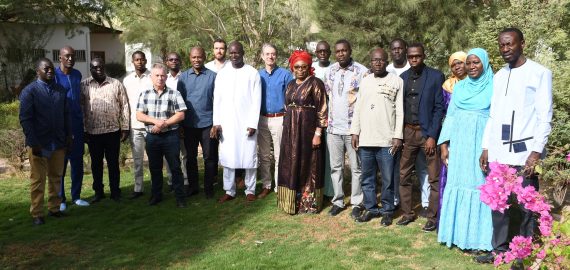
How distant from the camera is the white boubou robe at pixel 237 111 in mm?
6523

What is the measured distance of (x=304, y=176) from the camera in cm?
614

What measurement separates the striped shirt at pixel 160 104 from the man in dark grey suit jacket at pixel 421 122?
266 cm

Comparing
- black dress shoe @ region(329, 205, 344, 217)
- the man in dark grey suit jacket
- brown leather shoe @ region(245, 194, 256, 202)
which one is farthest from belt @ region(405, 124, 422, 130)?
brown leather shoe @ region(245, 194, 256, 202)

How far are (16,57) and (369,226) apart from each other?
17035mm

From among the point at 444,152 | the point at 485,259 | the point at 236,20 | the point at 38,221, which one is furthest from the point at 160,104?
the point at 236,20

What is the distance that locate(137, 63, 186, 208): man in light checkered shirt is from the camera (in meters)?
6.27

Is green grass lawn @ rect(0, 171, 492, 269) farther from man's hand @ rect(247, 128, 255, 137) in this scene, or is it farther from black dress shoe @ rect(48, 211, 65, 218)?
man's hand @ rect(247, 128, 255, 137)

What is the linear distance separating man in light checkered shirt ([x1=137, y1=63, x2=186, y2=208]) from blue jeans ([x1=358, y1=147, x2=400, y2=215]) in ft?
7.41

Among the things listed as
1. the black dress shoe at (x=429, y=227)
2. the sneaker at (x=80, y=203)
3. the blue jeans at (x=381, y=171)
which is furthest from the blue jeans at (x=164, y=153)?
the black dress shoe at (x=429, y=227)

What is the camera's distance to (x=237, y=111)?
6.56 meters

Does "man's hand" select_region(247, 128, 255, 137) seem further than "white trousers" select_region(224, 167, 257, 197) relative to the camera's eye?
No

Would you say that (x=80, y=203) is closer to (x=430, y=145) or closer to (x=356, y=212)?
(x=356, y=212)

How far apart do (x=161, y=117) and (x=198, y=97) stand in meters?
0.58

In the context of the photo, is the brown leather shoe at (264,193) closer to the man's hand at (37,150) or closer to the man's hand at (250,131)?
the man's hand at (250,131)
